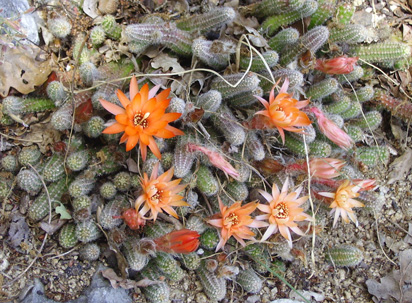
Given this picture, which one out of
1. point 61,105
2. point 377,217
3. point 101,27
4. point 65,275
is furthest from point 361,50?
point 65,275

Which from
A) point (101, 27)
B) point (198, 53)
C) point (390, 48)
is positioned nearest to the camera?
point (198, 53)

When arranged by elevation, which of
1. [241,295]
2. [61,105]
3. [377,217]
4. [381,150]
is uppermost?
[61,105]

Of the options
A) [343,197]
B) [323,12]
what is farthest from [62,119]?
[323,12]

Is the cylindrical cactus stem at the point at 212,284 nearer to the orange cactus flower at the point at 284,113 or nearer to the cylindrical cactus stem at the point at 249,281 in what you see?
the cylindrical cactus stem at the point at 249,281

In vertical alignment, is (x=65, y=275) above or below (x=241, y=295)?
above

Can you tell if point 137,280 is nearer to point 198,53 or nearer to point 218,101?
point 218,101
